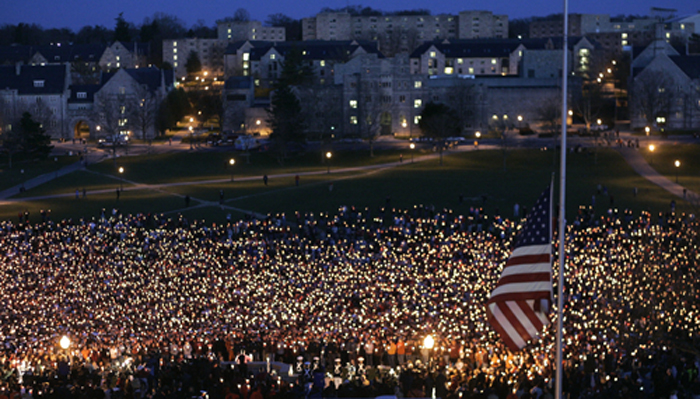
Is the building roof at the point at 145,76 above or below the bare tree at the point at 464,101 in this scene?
above

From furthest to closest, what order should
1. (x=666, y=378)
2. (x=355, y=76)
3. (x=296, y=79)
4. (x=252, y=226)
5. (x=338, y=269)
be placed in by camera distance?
(x=296, y=79), (x=355, y=76), (x=252, y=226), (x=338, y=269), (x=666, y=378)

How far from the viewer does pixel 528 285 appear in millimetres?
13609

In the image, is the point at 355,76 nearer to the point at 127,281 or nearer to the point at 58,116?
the point at 58,116

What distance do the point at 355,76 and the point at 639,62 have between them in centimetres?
3362

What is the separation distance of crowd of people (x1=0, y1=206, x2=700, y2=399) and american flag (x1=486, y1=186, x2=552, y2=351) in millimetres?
5407

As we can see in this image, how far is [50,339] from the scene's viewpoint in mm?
25812

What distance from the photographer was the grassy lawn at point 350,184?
5159 cm

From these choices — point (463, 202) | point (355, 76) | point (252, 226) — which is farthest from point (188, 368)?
point (355, 76)

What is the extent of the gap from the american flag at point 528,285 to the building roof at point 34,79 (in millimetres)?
90974

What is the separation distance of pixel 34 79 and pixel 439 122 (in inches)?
1979

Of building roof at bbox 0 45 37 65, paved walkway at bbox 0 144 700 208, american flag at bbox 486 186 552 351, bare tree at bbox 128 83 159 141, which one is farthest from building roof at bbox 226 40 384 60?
american flag at bbox 486 186 552 351

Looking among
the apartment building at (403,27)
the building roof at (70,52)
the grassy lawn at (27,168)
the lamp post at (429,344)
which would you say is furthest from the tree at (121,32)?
the lamp post at (429,344)

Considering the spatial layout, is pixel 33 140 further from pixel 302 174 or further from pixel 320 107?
pixel 320 107

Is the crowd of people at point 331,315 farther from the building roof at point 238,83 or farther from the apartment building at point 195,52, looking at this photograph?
A: the apartment building at point 195,52
